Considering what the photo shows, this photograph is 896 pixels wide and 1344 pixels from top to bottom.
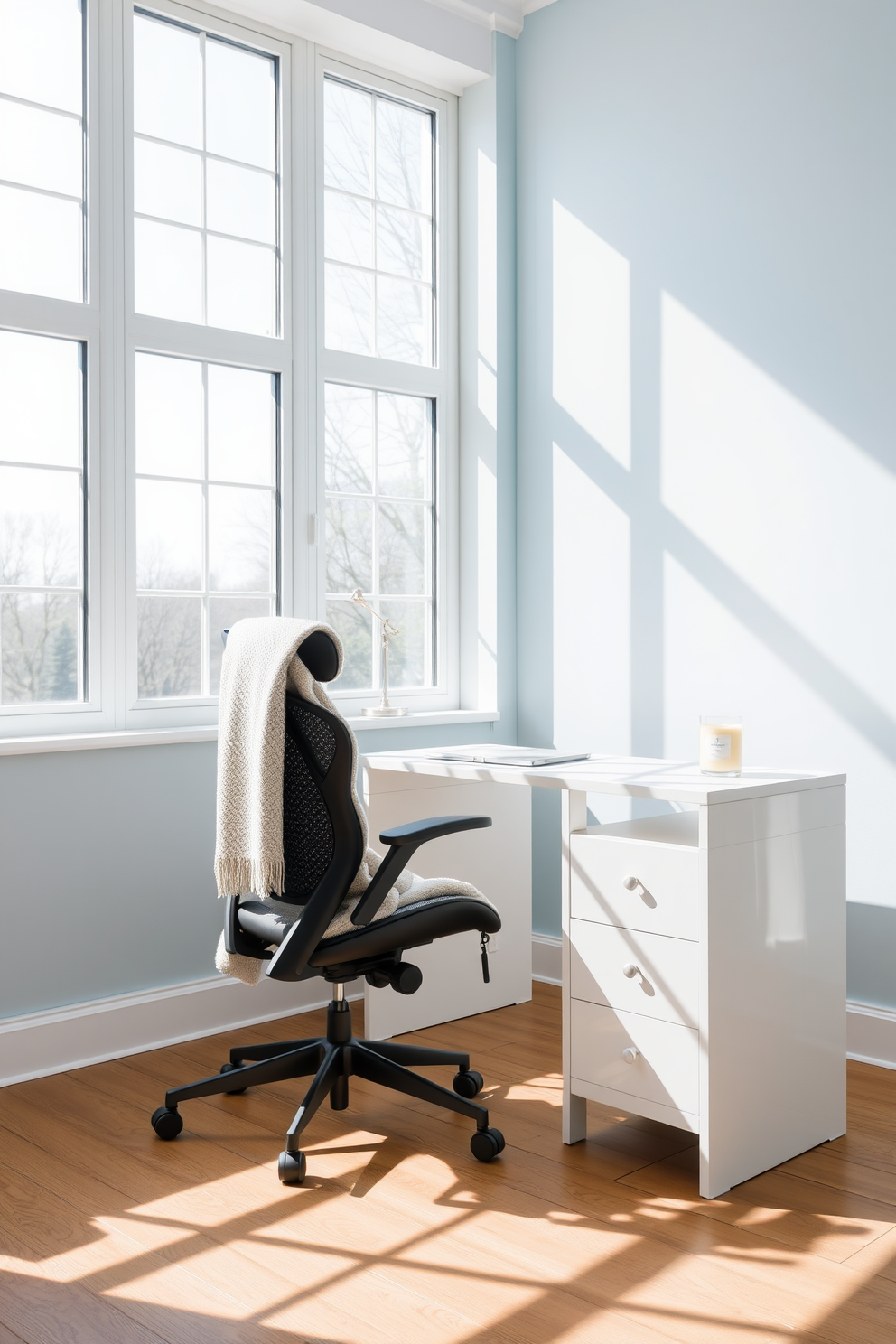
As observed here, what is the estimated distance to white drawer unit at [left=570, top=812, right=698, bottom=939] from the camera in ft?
7.14

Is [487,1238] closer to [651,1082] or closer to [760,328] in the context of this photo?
[651,1082]

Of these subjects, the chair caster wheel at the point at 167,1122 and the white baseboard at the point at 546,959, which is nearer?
the chair caster wheel at the point at 167,1122

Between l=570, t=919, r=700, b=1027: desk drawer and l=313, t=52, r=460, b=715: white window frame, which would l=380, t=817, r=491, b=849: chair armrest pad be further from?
l=313, t=52, r=460, b=715: white window frame

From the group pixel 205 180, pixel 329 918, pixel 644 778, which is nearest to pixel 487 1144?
pixel 329 918

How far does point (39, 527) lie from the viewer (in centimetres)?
291

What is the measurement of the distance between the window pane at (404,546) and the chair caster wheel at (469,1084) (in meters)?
1.60

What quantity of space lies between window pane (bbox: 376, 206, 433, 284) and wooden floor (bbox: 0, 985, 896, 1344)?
97.8 inches

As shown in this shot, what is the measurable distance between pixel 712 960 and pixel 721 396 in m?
1.65

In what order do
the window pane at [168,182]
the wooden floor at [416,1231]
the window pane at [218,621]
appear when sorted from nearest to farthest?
the wooden floor at [416,1231] → the window pane at [168,182] → the window pane at [218,621]

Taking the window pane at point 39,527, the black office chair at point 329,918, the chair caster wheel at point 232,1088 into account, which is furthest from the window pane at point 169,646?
the chair caster wheel at point 232,1088

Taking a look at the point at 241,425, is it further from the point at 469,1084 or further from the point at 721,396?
the point at 469,1084

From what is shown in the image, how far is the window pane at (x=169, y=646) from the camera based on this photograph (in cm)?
310

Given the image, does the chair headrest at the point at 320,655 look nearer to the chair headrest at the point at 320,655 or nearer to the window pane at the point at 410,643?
the chair headrest at the point at 320,655

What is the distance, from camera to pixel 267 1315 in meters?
1.77
